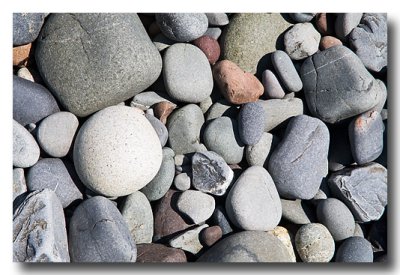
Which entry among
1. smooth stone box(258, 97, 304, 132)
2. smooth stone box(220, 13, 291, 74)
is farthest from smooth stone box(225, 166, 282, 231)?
smooth stone box(220, 13, 291, 74)

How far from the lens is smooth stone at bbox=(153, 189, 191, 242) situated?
68.3 inches

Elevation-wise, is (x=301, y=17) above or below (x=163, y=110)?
above

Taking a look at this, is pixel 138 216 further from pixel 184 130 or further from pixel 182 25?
pixel 182 25

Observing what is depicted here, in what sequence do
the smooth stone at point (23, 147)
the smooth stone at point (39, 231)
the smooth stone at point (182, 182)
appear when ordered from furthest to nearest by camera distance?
the smooth stone at point (182, 182) → the smooth stone at point (23, 147) → the smooth stone at point (39, 231)

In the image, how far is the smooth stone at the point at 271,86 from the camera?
1.79m

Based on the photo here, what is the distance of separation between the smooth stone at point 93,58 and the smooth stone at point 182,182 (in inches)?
14.8

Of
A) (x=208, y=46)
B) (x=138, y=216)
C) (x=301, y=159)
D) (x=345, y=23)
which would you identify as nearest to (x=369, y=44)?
(x=345, y=23)

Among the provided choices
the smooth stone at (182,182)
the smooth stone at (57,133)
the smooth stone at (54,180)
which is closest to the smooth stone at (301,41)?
the smooth stone at (182,182)

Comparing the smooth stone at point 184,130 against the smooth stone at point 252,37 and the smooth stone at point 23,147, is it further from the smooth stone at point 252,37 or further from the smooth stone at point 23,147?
the smooth stone at point 23,147

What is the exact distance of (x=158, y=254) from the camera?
164 centimetres

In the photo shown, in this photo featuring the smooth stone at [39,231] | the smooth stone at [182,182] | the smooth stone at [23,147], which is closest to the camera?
the smooth stone at [39,231]

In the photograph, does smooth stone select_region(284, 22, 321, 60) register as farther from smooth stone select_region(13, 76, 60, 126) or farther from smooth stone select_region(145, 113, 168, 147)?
smooth stone select_region(13, 76, 60, 126)

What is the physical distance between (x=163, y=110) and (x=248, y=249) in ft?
2.03
